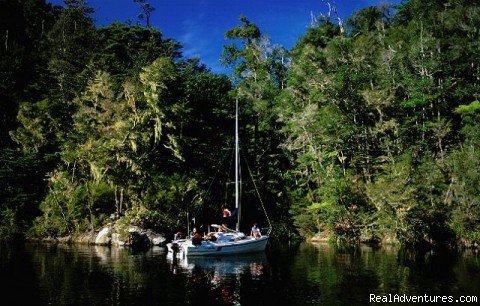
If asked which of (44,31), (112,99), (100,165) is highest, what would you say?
(44,31)

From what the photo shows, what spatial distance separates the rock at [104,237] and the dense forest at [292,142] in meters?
2.06

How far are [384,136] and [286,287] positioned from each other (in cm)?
2531

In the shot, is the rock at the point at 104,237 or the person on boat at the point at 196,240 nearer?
the person on boat at the point at 196,240

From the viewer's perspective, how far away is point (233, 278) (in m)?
20.8

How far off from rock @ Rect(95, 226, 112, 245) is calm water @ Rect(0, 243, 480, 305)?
6.98m

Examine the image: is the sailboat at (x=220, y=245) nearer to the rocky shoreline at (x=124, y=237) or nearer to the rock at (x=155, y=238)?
the rock at (x=155, y=238)

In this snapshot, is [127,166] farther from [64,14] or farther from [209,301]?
[64,14]

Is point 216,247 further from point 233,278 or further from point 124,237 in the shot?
point 124,237

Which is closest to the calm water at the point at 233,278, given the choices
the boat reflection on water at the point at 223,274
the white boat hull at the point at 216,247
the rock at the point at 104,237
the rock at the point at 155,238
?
the boat reflection on water at the point at 223,274

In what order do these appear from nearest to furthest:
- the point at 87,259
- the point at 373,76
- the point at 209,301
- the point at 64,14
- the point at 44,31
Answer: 1. the point at 209,301
2. the point at 87,259
3. the point at 373,76
4. the point at 64,14
5. the point at 44,31

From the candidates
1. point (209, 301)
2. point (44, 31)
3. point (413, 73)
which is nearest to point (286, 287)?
point (209, 301)

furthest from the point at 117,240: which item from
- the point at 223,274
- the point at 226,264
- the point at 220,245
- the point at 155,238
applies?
the point at 223,274

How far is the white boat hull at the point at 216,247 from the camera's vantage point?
28594 millimetres

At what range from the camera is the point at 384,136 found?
40.1m
